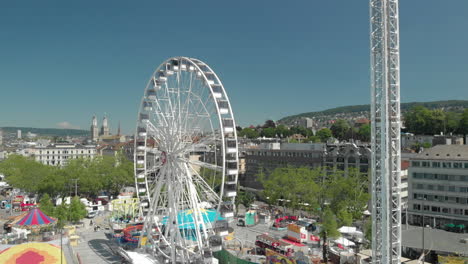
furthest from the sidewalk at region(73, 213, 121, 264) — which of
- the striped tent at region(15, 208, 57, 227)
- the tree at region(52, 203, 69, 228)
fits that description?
the striped tent at region(15, 208, 57, 227)

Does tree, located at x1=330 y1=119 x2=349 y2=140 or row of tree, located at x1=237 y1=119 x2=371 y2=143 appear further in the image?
tree, located at x1=330 y1=119 x2=349 y2=140

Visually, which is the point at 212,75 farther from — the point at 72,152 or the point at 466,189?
the point at 72,152

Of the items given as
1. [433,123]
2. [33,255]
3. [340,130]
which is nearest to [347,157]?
[33,255]

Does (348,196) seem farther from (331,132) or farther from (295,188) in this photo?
(331,132)

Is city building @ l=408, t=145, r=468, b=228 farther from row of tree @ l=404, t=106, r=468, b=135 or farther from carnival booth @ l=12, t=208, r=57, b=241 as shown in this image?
row of tree @ l=404, t=106, r=468, b=135

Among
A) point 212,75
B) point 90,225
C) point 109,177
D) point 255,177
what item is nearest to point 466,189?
point 212,75

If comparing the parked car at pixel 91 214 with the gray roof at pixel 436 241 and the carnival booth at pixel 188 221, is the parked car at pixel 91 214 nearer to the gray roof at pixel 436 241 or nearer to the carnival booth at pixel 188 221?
the carnival booth at pixel 188 221
